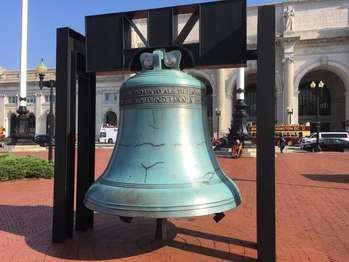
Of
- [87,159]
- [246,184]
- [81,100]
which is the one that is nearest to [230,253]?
[87,159]

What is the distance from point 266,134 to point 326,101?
3043 inches

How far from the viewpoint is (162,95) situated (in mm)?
4555

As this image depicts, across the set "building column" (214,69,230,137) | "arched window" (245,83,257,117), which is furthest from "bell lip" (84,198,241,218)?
"arched window" (245,83,257,117)

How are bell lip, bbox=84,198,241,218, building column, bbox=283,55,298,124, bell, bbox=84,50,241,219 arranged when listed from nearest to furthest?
1. bell lip, bbox=84,198,241,218
2. bell, bbox=84,50,241,219
3. building column, bbox=283,55,298,124

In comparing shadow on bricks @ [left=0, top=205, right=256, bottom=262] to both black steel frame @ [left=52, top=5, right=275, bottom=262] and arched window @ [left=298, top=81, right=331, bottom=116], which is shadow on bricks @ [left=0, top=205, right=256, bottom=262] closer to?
black steel frame @ [left=52, top=5, right=275, bottom=262]

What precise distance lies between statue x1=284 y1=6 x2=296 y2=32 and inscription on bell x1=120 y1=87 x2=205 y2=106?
6494 cm

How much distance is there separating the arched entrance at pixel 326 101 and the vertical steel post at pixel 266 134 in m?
69.9

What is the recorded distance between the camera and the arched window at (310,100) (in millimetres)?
77375

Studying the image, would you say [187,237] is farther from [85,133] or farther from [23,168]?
[23,168]

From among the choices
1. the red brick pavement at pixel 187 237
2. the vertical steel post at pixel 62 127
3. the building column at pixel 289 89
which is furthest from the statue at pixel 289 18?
the vertical steel post at pixel 62 127

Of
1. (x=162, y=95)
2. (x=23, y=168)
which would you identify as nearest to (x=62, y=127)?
(x=162, y=95)

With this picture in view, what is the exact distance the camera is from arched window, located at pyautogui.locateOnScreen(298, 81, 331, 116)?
7738 cm

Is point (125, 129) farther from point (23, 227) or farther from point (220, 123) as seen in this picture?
point (220, 123)

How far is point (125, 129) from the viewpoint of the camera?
15.8 feet
